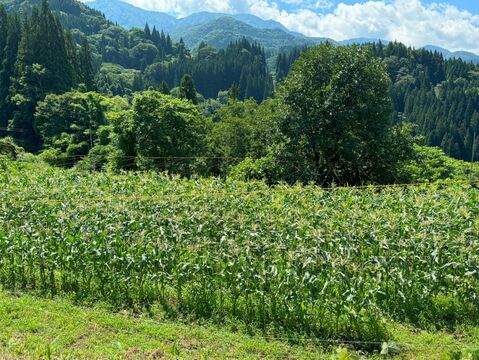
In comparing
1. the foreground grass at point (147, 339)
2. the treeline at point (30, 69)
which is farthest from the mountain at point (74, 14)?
the foreground grass at point (147, 339)

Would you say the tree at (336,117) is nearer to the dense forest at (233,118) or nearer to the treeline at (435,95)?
the dense forest at (233,118)

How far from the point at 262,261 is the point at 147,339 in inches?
98.0

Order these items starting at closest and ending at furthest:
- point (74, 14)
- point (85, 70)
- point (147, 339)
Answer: point (147, 339)
point (85, 70)
point (74, 14)

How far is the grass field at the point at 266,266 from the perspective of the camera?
724cm

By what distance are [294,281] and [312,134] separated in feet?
35.7

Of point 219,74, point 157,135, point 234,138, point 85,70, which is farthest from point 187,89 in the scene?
point 219,74

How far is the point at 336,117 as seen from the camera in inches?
661

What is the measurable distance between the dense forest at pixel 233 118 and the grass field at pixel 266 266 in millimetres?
7415

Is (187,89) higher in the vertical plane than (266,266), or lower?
higher

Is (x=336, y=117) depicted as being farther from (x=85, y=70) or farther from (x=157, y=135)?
(x=85, y=70)

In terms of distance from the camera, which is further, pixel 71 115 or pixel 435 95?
pixel 435 95

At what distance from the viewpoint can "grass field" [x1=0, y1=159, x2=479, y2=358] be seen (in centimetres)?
724

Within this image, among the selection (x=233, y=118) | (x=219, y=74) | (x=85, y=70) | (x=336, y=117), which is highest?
(x=219, y=74)

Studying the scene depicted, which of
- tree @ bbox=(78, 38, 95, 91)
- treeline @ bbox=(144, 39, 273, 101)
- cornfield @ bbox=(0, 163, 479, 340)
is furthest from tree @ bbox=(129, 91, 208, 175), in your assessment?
treeline @ bbox=(144, 39, 273, 101)
